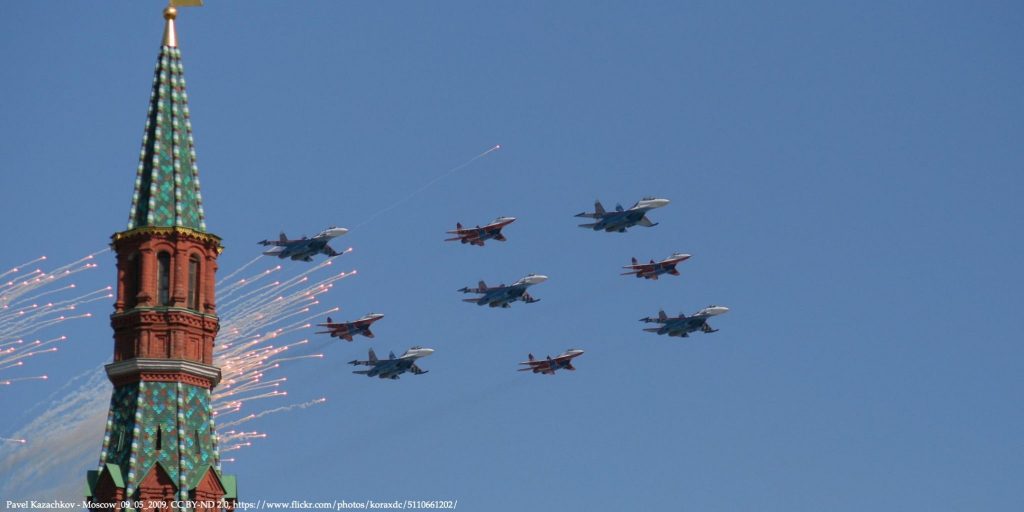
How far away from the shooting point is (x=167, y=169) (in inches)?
5861

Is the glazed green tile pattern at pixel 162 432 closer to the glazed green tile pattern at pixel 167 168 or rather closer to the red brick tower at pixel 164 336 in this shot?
the red brick tower at pixel 164 336

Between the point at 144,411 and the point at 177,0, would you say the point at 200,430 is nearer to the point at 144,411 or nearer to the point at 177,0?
the point at 144,411

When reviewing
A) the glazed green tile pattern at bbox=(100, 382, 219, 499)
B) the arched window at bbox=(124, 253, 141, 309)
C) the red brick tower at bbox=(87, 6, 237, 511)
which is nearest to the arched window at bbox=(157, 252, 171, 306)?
the red brick tower at bbox=(87, 6, 237, 511)

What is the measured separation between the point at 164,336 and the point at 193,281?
438 cm

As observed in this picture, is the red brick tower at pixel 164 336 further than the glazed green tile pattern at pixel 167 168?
No

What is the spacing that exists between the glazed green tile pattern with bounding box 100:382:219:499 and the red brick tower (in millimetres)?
57

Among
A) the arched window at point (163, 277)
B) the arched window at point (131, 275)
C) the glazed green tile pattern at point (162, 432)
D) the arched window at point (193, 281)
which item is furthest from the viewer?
the arched window at point (193, 281)

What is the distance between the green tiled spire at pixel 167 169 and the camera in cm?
14825

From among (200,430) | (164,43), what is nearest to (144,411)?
(200,430)

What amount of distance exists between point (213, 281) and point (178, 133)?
928 cm

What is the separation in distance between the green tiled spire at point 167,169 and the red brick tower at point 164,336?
59mm

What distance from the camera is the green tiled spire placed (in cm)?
14825

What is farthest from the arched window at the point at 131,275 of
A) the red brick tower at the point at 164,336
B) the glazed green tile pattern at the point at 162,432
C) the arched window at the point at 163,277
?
the glazed green tile pattern at the point at 162,432

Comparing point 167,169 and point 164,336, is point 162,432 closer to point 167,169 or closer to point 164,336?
point 164,336
